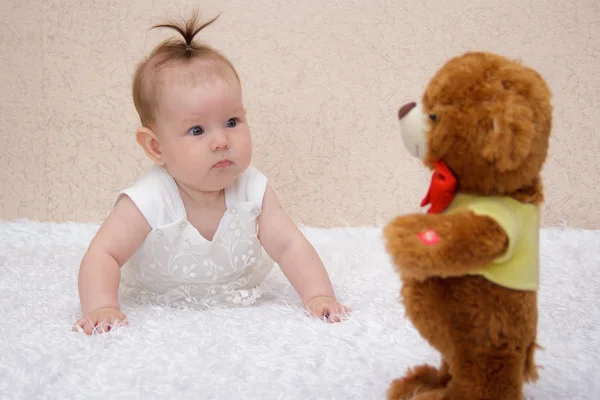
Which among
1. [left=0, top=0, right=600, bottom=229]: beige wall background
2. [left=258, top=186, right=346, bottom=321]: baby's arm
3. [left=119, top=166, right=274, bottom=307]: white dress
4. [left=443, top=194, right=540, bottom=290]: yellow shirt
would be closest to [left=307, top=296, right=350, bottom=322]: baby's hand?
[left=258, top=186, right=346, bottom=321]: baby's arm

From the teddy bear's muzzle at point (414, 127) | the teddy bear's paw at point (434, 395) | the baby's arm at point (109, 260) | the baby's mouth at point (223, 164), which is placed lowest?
the baby's arm at point (109, 260)

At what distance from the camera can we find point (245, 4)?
1.88m

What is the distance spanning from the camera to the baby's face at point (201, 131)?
1224mm

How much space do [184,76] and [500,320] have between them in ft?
2.50

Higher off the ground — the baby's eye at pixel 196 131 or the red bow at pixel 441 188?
the red bow at pixel 441 188

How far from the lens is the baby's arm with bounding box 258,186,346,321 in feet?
4.02

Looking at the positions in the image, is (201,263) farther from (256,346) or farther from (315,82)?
(315,82)

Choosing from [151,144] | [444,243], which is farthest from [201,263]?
[444,243]

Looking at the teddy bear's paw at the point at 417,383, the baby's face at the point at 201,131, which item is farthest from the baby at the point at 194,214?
the teddy bear's paw at the point at 417,383

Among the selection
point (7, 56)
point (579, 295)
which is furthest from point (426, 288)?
point (7, 56)

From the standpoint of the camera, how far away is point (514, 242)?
26.5 inches

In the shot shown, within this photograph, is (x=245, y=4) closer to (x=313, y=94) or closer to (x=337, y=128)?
(x=313, y=94)

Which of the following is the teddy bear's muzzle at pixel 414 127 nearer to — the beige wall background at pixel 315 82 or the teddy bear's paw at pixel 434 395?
the teddy bear's paw at pixel 434 395

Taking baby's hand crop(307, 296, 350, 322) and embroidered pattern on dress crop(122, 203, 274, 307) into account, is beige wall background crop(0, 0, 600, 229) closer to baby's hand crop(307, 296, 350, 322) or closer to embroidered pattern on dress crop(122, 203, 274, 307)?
embroidered pattern on dress crop(122, 203, 274, 307)
